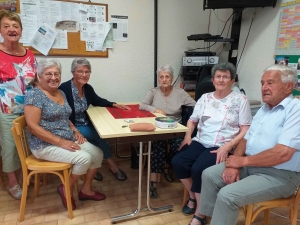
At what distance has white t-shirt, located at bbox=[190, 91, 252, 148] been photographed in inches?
70.6

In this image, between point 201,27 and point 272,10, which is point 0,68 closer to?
point 201,27

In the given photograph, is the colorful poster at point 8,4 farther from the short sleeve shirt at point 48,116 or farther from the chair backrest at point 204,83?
the chair backrest at point 204,83

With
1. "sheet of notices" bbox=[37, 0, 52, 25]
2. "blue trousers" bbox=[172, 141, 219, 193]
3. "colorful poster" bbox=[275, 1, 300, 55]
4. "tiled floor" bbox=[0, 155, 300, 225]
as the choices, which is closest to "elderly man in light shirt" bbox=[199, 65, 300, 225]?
"blue trousers" bbox=[172, 141, 219, 193]

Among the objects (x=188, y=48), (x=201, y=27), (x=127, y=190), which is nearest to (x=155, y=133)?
(x=127, y=190)

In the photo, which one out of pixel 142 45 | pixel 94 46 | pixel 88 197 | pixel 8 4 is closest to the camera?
pixel 88 197

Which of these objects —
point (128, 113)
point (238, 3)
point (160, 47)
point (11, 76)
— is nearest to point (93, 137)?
point (128, 113)

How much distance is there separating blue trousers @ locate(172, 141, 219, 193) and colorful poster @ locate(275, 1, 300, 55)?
1.25 m

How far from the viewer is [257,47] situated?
8.55 feet

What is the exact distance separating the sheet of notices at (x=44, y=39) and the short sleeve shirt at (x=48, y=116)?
0.96 meters

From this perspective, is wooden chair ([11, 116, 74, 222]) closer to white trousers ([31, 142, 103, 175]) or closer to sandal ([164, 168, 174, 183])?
white trousers ([31, 142, 103, 175])

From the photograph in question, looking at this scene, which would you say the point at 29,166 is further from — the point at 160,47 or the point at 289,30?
the point at 289,30

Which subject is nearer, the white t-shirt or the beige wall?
the white t-shirt

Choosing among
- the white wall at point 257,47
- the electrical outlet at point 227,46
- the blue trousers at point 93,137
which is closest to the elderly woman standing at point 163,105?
the blue trousers at point 93,137

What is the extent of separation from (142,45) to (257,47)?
128cm
